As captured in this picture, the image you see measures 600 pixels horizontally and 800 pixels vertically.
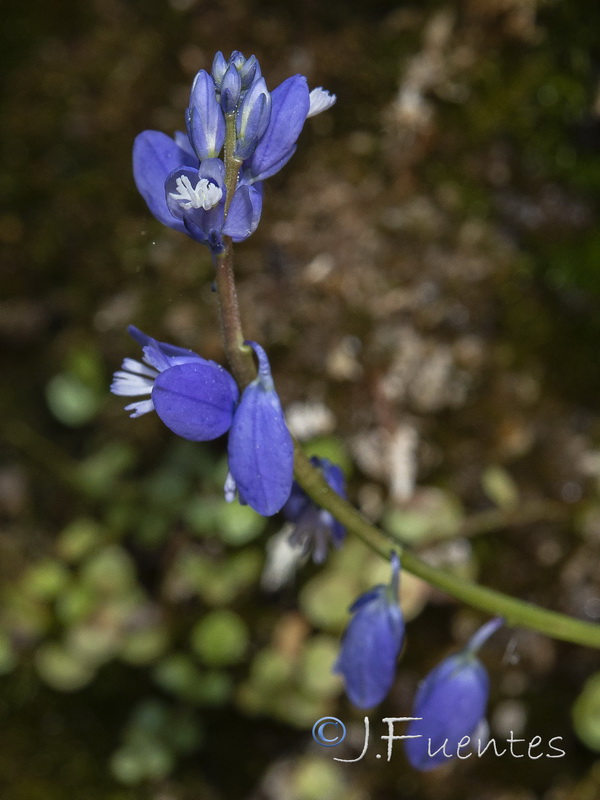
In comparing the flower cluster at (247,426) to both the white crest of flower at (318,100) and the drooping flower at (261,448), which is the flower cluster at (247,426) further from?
the white crest of flower at (318,100)

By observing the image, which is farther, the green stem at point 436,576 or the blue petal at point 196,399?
the green stem at point 436,576

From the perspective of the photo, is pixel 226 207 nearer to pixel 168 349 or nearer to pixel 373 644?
pixel 168 349

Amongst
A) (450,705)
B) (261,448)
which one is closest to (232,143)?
(261,448)

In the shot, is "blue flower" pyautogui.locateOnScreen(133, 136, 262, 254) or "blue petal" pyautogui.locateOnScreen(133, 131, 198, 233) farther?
"blue petal" pyautogui.locateOnScreen(133, 131, 198, 233)

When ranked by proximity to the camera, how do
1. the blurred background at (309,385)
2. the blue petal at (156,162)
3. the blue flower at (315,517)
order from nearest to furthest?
the blue petal at (156,162) → the blue flower at (315,517) → the blurred background at (309,385)

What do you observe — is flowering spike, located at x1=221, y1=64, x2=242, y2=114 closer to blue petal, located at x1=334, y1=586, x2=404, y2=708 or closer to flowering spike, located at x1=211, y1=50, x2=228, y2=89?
flowering spike, located at x1=211, y1=50, x2=228, y2=89

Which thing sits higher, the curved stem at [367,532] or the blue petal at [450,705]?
the curved stem at [367,532]

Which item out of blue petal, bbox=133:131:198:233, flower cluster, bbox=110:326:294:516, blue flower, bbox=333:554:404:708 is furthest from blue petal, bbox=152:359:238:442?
blue flower, bbox=333:554:404:708

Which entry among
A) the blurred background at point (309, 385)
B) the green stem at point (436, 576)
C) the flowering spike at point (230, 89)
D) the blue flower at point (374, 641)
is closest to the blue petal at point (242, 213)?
the flowering spike at point (230, 89)
